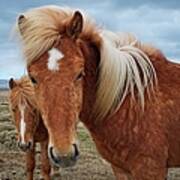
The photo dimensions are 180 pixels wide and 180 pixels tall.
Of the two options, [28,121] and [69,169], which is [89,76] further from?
[69,169]

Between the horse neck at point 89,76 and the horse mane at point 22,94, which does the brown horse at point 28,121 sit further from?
the horse neck at point 89,76

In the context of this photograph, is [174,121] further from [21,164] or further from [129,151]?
[21,164]

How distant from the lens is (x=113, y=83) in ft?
15.3

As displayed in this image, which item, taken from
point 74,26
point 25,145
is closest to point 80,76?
point 74,26

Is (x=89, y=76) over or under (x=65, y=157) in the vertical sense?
over

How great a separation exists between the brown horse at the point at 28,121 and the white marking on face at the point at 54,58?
4.30m

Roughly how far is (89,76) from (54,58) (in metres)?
0.61

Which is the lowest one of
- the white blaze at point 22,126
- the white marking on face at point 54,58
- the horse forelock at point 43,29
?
the white blaze at point 22,126

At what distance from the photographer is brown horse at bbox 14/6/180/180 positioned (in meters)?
4.12

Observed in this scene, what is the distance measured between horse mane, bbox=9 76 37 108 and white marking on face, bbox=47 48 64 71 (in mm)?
4420

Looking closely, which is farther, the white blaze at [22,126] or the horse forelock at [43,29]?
the white blaze at [22,126]

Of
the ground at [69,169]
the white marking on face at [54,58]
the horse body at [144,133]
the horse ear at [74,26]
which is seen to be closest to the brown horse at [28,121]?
the ground at [69,169]

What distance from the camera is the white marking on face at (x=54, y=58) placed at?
13.2ft

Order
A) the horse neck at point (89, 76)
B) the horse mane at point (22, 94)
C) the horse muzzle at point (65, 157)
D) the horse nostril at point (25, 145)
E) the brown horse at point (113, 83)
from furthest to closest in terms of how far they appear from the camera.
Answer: the horse mane at point (22, 94) < the horse nostril at point (25, 145) < the horse neck at point (89, 76) < the brown horse at point (113, 83) < the horse muzzle at point (65, 157)
